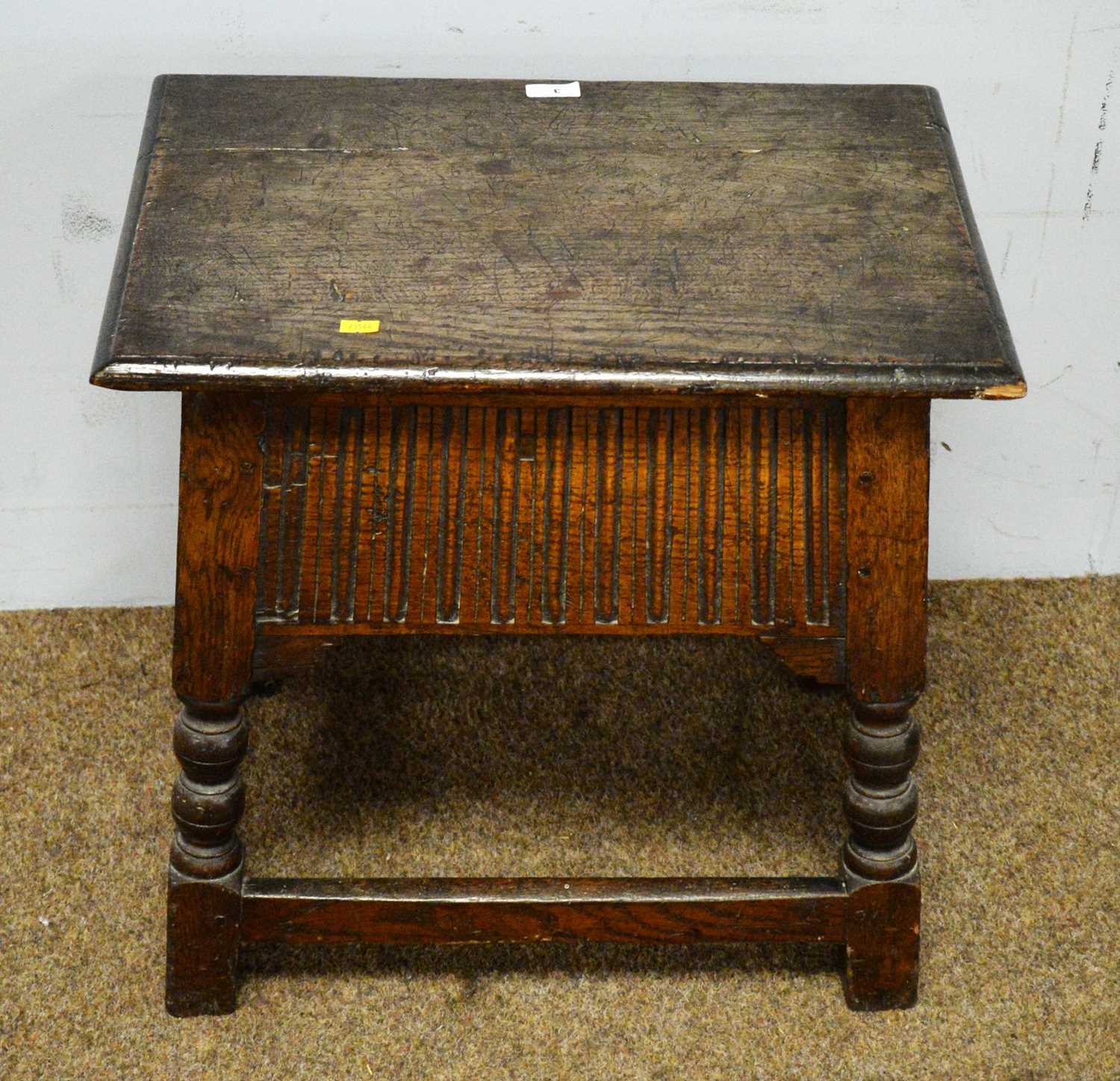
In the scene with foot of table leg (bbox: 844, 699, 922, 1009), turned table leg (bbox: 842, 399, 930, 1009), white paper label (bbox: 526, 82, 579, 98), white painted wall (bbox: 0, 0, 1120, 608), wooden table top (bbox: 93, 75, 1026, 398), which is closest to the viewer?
wooden table top (bbox: 93, 75, 1026, 398)

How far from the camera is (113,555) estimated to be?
2.36m

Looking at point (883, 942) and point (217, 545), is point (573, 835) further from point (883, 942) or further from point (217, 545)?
point (217, 545)

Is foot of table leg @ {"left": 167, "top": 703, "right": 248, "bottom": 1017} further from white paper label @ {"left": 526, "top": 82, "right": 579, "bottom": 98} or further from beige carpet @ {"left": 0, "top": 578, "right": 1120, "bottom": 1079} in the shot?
white paper label @ {"left": 526, "top": 82, "right": 579, "bottom": 98}

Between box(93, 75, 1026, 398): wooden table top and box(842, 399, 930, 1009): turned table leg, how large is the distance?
106mm

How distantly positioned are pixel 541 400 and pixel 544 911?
597mm

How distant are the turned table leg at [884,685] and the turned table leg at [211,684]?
0.63m

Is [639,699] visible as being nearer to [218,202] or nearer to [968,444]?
[968,444]

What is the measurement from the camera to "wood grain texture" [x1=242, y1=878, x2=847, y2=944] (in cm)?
173

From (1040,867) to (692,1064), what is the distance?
55 centimetres

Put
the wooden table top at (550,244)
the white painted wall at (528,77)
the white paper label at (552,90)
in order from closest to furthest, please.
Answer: the wooden table top at (550,244)
the white paper label at (552,90)
the white painted wall at (528,77)

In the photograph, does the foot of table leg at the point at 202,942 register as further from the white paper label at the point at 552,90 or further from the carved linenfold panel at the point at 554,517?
the white paper label at the point at 552,90

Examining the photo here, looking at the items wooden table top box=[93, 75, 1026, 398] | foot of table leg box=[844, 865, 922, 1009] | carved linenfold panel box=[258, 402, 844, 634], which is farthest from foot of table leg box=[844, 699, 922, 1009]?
wooden table top box=[93, 75, 1026, 398]

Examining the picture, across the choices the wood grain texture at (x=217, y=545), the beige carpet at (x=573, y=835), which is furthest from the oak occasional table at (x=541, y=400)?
the beige carpet at (x=573, y=835)

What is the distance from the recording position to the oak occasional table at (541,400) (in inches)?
58.2
